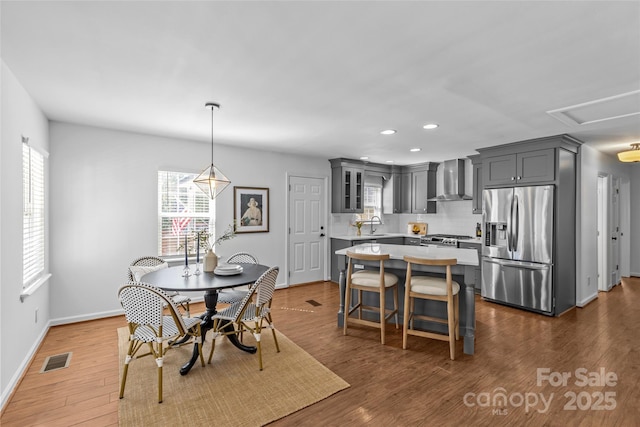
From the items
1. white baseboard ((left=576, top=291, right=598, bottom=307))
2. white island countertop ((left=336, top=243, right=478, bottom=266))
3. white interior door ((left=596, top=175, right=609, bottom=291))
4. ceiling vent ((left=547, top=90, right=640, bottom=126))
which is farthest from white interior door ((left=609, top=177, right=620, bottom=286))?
white island countertop ((left=336, top=243, right=478, bottom=266))

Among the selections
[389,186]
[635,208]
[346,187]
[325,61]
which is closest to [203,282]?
[325,61]

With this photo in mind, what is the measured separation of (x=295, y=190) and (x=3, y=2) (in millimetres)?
4589

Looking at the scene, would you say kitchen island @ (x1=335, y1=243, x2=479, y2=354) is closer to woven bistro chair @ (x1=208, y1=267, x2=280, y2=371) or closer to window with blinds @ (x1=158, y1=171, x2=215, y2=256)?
→ woven bistro chair @ (x1=208, y1=267, x2=280, y2=371)

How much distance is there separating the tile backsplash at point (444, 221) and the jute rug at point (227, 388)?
12.3 feet

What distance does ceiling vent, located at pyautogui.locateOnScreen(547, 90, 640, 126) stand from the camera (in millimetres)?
2921

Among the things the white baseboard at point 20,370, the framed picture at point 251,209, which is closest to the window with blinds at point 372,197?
the framed picture at point 251,209

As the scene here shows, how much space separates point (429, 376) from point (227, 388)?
1.70m

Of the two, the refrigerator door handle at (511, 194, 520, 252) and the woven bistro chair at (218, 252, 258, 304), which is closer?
the woven bistro chair at (218, 252, 258, 304)

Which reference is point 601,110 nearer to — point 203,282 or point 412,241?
point 412,241

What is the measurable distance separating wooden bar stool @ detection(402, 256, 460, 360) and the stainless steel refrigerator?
1791 mm

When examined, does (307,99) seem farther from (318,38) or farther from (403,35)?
(403,35)

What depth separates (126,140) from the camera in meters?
4.29

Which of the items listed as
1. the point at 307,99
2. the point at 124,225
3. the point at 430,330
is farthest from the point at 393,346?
the point at 124,225

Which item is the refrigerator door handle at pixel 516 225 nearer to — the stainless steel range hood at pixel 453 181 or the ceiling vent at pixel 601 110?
the ceiling vent at pixel 601 110
